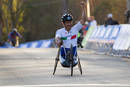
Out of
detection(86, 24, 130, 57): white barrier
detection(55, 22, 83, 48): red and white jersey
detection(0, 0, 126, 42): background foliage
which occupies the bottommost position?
detection(0, 0, 126, 42): background foliage

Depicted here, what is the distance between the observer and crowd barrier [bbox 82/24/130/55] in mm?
25319

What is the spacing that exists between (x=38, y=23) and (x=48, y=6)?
352 centimetres

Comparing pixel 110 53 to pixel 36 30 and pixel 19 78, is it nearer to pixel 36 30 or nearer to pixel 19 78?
pixel 19 78

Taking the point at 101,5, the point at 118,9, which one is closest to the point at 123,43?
the point at 118,9

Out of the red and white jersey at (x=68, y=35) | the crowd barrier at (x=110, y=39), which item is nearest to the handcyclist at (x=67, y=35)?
the red and white jersey at (x=68, y=35)

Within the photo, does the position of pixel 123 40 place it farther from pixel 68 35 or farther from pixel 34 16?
pixel 34 16

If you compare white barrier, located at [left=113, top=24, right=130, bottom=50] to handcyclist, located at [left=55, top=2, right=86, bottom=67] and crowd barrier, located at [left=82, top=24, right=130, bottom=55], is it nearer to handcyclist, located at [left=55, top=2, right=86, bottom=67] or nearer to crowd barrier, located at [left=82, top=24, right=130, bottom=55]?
crowd barrier, located at [left=82, top=24, right=130, bottom=55]

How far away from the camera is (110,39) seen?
28.1 metres

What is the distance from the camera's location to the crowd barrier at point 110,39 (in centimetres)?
2532

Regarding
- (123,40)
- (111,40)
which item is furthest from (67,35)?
(111,40)

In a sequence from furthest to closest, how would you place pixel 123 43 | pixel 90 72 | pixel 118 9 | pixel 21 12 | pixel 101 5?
pixel 21 12 < pixel 101 5 < pixel 118 9 < pixel 123 43 < pixel 90 72

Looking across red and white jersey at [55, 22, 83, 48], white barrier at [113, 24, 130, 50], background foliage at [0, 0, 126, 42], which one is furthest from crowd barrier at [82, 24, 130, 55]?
background foliage at [0, 0, 126, 42]

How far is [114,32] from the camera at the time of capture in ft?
90.6

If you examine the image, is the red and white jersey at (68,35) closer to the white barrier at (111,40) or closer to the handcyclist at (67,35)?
the handcyclist at (67,35)
